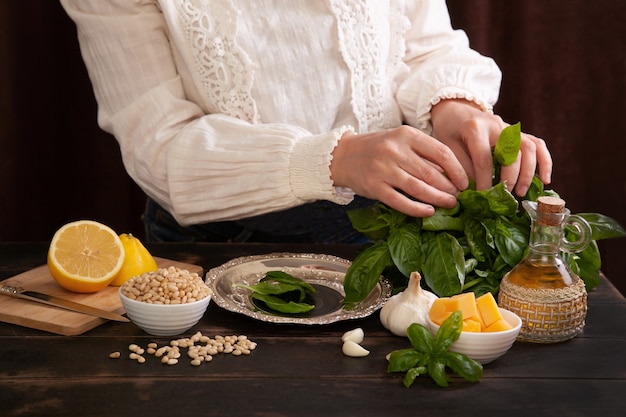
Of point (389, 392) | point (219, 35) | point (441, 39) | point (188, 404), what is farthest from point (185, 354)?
point (441, 39)

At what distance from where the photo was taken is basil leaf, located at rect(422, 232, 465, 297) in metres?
1.24

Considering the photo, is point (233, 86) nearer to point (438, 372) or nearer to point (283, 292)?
point (283, 292)

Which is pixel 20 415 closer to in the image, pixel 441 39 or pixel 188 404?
pixel 188 404

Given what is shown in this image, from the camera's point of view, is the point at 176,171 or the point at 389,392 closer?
the point at 389,392

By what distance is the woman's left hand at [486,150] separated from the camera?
1.36m

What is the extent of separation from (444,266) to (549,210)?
17 cm

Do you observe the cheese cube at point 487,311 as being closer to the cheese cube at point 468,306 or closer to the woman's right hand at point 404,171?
the cheese cube at point 468,306

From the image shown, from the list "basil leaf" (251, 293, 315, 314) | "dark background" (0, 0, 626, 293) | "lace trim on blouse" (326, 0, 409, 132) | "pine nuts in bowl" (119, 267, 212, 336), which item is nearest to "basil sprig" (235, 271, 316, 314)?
"basil leaf" (251, 293, 315, 314)

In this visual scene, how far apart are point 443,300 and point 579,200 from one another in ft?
4.67

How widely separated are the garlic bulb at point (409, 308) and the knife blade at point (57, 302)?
1.30 ft

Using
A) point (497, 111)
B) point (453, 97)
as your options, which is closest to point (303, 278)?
point (453, 97)

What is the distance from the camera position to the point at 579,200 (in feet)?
7.98

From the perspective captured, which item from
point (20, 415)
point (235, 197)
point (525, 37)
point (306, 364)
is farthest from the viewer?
point (525, 37)

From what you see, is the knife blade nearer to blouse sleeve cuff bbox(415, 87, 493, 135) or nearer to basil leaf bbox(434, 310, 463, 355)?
basil leaf bbox(434, 310, 463, 355)
